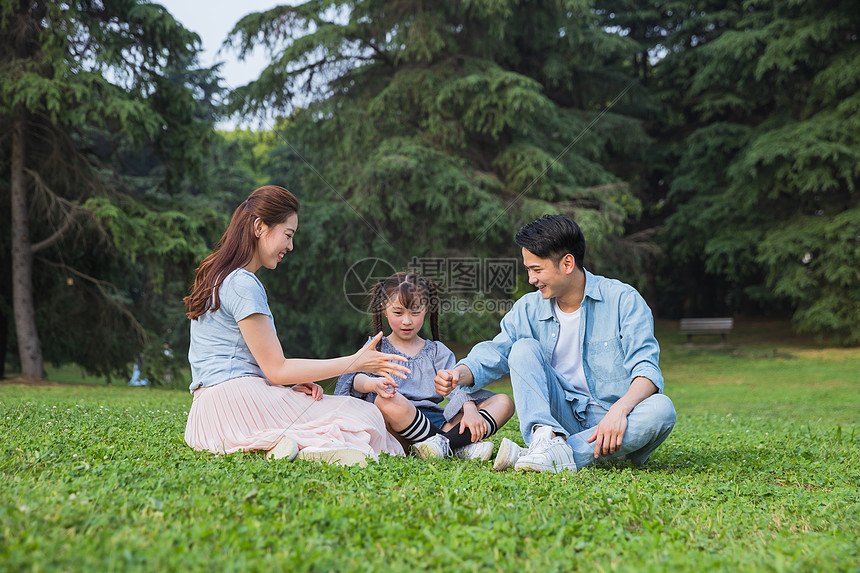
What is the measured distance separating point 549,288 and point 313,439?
1.59 m

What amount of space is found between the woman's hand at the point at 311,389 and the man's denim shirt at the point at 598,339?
2.83ft

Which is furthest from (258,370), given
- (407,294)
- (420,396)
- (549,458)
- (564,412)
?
(564,412)

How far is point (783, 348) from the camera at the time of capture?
19.1m

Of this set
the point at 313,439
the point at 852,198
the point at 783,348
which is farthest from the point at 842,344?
the point at 313,439

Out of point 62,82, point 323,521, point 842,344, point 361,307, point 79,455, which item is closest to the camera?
point 323,521

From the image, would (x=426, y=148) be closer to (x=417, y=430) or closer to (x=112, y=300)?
(x=112, y=300)

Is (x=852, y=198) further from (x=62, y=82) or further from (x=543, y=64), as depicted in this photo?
(x=62, y=82)

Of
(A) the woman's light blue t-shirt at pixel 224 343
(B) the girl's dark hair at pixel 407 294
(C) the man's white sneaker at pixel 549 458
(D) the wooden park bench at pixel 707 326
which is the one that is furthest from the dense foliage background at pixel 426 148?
(C) the man's white sneaker at pixel 549 458

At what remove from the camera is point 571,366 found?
13.4 ft

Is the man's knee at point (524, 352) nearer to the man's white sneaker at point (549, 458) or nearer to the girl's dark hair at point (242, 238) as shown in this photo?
the man's white sneaker at point (549, 458)

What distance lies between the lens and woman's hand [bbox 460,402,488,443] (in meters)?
3.96

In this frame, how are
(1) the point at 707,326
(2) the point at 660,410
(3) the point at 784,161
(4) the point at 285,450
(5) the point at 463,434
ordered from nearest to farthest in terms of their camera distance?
(4) the point at 285,450, (2) the point at 660,410, (5) the point at 463,434, (3) the point at 784,161, (1) the point at 707,326

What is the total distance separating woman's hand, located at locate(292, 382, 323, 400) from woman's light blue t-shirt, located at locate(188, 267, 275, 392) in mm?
202

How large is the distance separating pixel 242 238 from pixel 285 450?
1113mm
